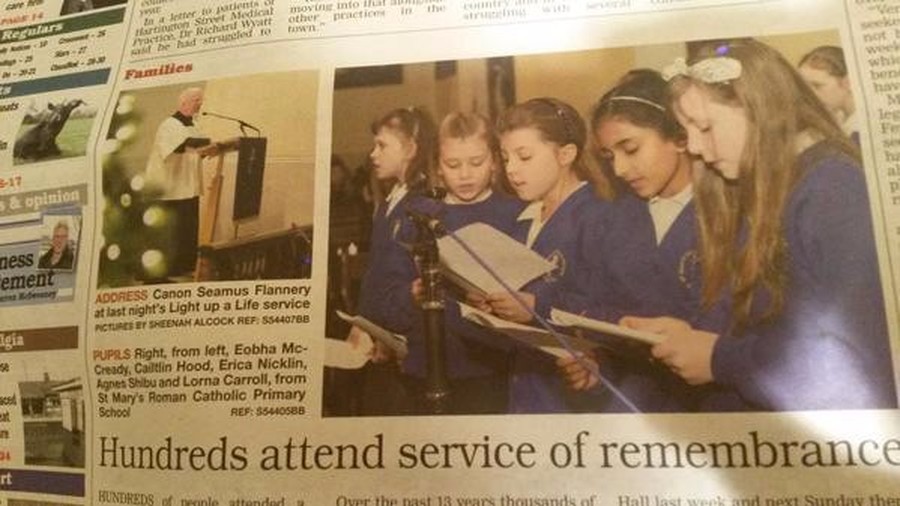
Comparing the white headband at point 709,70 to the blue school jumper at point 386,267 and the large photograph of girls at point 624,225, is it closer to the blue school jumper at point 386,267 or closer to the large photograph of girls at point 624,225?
the large photograph of girls at point 624,225

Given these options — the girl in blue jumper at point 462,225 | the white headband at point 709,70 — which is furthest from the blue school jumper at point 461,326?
the white headband at point 709,70

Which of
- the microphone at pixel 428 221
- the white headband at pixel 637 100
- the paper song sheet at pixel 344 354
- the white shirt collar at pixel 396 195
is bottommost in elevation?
the paper song sheet at pixel 344 354

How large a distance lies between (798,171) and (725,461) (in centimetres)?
14

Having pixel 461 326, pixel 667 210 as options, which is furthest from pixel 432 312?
pixel 667 210

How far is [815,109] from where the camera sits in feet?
1.16

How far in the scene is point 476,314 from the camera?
0.36 meters

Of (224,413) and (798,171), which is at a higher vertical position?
(798,171)

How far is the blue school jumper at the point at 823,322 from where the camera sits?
0.33 m

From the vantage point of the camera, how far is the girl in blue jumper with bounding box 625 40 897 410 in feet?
1.08

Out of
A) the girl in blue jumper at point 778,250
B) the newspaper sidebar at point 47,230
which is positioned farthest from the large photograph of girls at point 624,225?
the newspaper sidebar at point 47,230

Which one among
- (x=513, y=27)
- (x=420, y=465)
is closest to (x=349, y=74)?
(x=513, y=27)

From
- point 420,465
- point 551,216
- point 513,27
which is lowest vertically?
point 420,465

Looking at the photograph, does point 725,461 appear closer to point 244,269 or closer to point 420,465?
point 420,465

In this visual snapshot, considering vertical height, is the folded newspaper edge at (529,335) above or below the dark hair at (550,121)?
below
